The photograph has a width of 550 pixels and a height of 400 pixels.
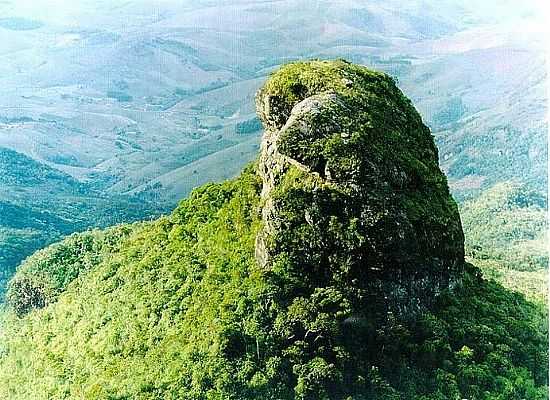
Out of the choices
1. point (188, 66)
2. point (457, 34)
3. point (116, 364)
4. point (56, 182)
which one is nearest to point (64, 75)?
point (188, 66)

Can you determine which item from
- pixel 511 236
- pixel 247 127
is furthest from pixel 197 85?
pixel 511 236

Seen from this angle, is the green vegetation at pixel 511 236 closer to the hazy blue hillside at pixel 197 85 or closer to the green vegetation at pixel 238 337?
the green vegetation at pixel 238 337


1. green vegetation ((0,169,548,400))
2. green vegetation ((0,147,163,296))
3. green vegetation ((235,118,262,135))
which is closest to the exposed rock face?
green vegetation ((0,169,548,400))

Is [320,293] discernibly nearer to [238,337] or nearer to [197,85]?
[238,337]

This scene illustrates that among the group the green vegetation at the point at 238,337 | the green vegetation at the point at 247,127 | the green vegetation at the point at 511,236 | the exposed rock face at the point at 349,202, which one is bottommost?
the green vegetation at the point at 247,127

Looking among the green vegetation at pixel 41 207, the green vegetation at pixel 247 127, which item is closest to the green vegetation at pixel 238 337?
the green vegetation at pixel 41 207

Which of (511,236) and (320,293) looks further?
(511,236)
